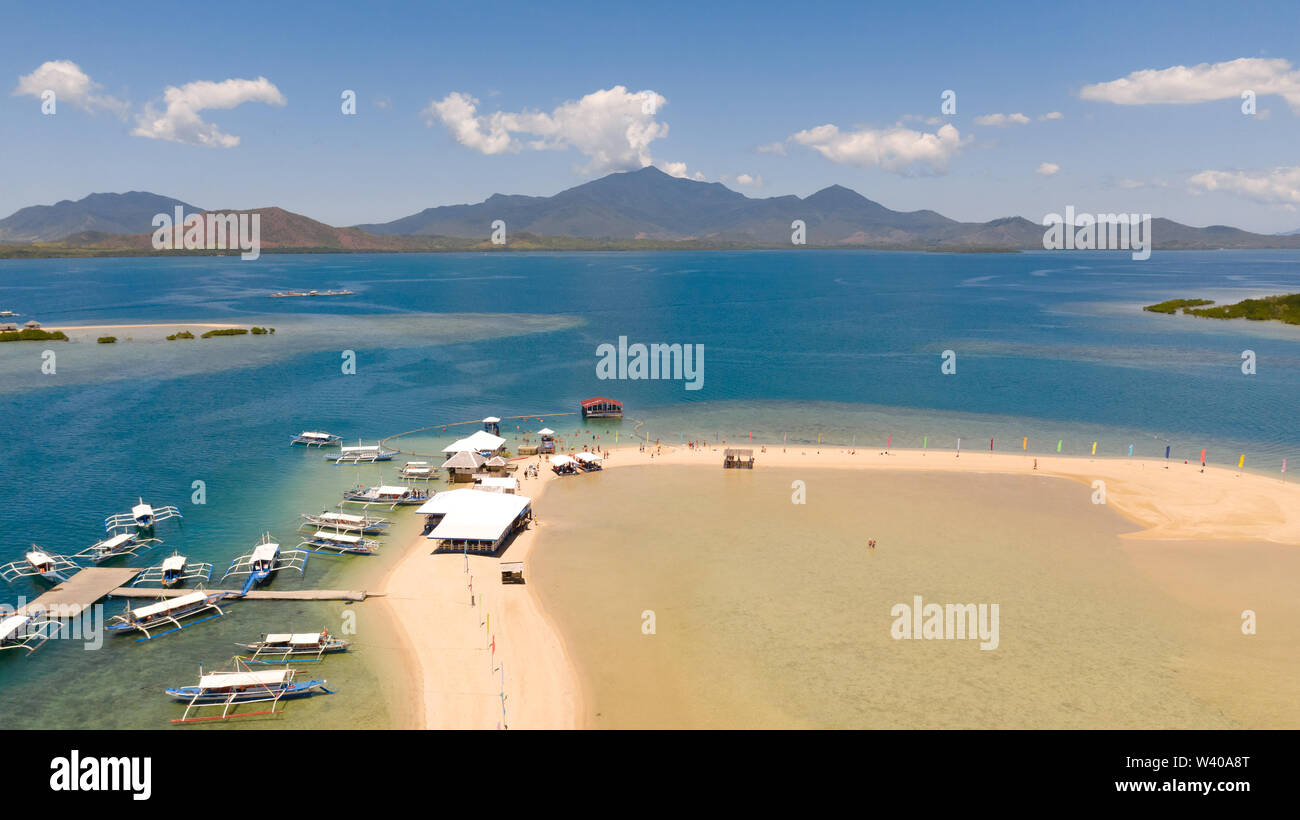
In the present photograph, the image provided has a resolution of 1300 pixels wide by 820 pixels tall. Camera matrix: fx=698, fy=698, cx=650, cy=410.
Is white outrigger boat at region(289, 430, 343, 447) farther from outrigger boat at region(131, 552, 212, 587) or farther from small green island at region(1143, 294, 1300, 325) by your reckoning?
small green island at region(1143, 294, 1300, 325)

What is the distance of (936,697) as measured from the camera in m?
31.7

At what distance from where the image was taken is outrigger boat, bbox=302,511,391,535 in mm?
50000

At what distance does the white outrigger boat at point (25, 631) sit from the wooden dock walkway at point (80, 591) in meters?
0.85

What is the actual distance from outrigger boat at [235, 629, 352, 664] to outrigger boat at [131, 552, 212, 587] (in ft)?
33.0

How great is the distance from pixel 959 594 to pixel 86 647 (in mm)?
46830

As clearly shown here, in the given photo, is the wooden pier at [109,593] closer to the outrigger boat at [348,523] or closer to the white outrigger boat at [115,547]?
the white outrigger boat at [115,547]

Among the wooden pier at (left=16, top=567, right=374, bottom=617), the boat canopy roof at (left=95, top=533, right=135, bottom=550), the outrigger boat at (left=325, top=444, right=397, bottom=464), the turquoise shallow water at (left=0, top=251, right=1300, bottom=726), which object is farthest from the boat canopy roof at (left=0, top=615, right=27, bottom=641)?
the outrigger boat at (left=325, top=444, right=397, bottom=464)

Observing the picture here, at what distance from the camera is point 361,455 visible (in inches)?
2625

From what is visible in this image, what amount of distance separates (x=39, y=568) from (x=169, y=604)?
1116 centimetres

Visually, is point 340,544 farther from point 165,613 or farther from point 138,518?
point 138,518

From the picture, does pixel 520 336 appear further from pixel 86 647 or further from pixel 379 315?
pixel 86 647

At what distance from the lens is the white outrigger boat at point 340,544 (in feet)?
155

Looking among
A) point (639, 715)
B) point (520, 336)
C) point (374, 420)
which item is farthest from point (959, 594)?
point (520, 336)

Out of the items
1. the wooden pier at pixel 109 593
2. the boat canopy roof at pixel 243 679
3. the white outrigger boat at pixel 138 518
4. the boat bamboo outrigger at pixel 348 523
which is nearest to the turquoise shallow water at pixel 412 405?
the white outrigger boat at pixel 138 518
